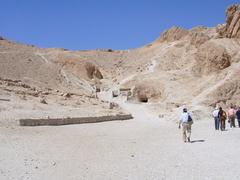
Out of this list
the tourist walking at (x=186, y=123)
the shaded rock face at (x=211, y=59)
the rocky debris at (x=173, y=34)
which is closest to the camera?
the tourist walking at (x=186, y=123)

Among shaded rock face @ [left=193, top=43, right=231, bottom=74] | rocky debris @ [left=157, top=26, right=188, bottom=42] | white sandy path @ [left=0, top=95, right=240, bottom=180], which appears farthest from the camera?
rocky debris @ [left=157, top=26, right=188, bottom=42]

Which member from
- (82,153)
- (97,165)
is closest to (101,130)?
(82,153)

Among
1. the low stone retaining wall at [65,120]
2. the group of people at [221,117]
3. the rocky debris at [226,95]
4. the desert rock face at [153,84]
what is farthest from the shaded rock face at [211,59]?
the group of people at [221,117]

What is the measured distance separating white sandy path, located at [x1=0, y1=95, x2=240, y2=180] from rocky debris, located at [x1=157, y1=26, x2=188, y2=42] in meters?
72.7

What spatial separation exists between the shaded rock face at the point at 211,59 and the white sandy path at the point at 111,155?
15474mm

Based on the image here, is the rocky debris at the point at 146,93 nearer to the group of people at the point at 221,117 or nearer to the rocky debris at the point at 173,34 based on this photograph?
the group of people at the point at 221,117

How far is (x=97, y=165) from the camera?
42.7 feet

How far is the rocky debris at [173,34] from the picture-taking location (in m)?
93.9

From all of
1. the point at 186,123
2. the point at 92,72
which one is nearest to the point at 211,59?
the point at 186,123

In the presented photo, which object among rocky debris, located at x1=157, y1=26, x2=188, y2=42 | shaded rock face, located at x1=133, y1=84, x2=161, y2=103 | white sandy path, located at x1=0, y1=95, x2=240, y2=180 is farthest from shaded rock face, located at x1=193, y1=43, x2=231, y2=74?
rocky debris, located at x1=157, y1=26, x2=188, y2=42

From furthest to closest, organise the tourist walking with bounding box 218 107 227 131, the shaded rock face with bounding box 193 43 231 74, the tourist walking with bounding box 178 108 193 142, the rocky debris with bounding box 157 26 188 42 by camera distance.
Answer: the rocky debris with bounding box 157 26 188 42, the shaded rock face with bounding box 193 43 231 74, the tourist walking with bounding box 218 107 227 131, the tourist walking with bounding box 178 108 193 142

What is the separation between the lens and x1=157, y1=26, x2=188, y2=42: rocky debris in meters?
93.9

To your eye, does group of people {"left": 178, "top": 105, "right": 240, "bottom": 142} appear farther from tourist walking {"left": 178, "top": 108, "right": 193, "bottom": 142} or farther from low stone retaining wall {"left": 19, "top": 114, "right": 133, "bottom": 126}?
low stone retaining wall {"left": 19, "top": 114, "right": 133, "bottom": 126}

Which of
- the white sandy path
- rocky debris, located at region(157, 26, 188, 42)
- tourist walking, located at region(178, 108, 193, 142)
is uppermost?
rocky debris, located at region(157, 26, 188, 42)
